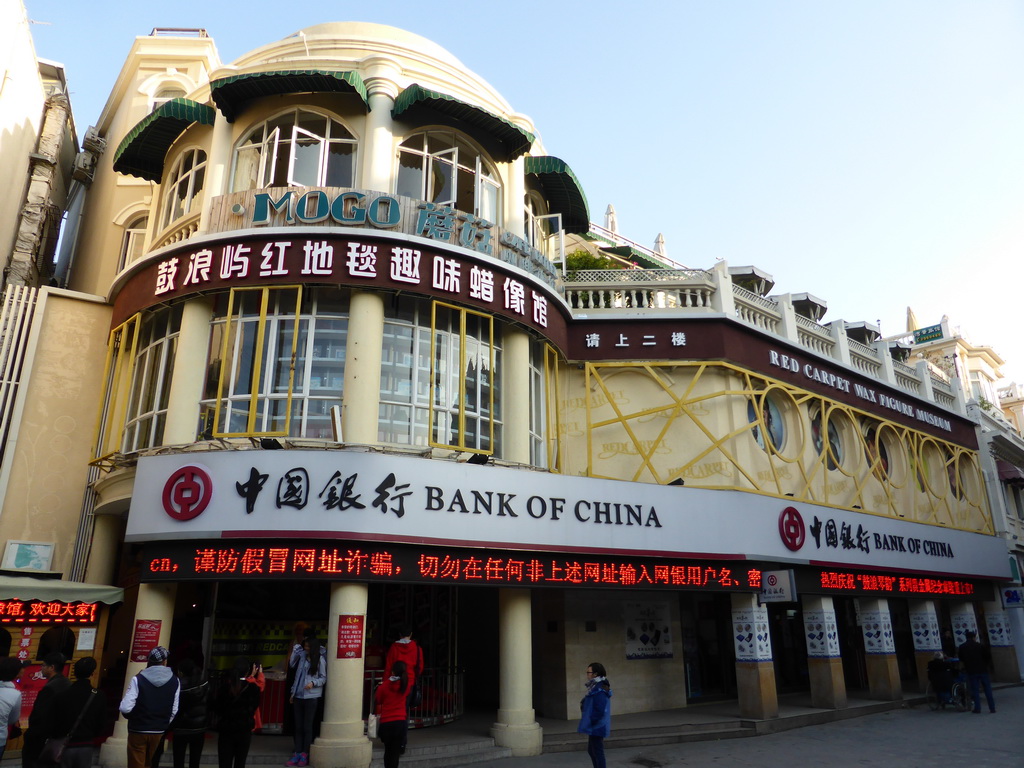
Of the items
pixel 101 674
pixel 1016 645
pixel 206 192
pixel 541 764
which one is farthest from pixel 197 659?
pixel 1016 645

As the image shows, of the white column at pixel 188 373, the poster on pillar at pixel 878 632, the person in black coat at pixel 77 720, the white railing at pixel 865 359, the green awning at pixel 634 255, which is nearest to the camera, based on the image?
the person in black coat at pixel 77 720

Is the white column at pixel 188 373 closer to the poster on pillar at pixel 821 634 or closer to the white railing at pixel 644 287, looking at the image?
the white railing at pixel 644 287

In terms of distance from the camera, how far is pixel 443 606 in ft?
48.8

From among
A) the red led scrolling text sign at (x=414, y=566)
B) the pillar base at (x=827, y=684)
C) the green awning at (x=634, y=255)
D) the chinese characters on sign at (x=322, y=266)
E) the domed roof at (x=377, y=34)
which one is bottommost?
the pillar base at (x=827, y=684)

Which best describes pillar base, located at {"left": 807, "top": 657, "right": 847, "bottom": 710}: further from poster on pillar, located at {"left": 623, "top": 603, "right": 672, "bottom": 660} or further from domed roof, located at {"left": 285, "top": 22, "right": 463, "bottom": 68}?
domed roof, located at {"left": 285, "top": 22, "right": 463, "bottom": 68}

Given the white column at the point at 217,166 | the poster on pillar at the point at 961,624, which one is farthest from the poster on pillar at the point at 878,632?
the white column at the point at 217,166

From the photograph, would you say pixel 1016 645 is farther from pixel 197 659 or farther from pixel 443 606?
pixel 197 659

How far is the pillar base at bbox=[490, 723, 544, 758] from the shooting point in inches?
477

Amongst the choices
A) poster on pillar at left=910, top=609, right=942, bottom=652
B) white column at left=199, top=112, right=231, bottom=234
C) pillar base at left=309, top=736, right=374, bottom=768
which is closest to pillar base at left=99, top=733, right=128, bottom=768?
pillar base at left=309, top=736, right=374, bottom=768

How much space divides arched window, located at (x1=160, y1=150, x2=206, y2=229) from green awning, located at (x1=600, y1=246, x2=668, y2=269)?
15520 mm

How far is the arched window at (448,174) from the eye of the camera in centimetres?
1555

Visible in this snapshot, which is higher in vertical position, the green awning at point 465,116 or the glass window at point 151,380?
the green awning at point 465,116

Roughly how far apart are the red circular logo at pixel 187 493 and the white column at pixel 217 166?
4.95m

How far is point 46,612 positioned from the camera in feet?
39.7
